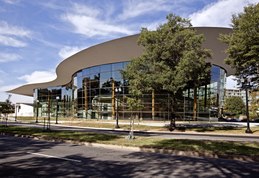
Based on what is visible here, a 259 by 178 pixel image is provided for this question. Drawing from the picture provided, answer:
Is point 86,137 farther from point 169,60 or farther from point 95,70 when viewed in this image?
point 95,70

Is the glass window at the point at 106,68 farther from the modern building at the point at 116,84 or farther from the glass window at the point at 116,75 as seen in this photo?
the glass window at the point at 116,75

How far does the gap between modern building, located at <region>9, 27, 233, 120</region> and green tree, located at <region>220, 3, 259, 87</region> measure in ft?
49.3

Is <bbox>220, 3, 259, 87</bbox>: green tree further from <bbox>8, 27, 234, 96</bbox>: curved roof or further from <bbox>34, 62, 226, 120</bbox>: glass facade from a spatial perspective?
<bbox>34, 62, 226, 120</bbox>: glass facade

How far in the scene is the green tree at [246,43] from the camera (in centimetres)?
2269

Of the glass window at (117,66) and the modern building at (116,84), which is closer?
the modern building at (116,84)

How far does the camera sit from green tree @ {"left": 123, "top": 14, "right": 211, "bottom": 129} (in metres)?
29.2

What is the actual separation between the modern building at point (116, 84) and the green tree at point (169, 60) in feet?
36.6

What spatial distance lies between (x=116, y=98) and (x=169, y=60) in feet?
56.9

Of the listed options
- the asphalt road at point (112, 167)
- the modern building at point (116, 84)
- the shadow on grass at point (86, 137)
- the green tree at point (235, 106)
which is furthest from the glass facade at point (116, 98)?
the green tree at point (235, 106)

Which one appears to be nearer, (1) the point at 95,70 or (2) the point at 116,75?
(2) the point at 116,75

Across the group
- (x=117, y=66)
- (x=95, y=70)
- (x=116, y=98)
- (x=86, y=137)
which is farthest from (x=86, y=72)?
(x=86, y=137)

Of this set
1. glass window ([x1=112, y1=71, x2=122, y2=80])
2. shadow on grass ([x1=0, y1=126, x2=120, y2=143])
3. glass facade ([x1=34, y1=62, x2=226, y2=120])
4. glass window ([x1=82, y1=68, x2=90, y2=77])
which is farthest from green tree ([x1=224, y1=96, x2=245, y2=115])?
shadow on grass ([x1=0, y1=126, x2=120, y2=143])

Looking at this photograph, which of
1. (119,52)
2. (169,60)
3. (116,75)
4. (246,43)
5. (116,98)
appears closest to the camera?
(246,43)

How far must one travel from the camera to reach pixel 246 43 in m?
23.7
